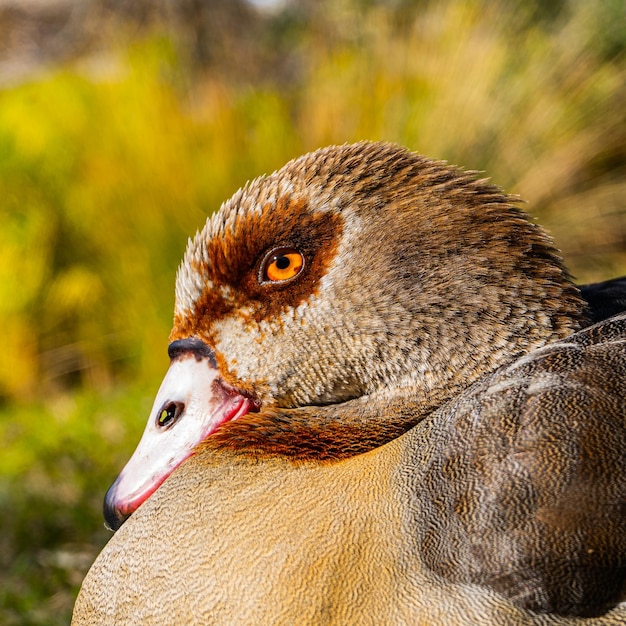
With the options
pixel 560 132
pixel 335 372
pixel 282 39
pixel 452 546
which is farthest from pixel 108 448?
pixel 282 39

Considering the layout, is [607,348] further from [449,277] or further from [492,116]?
[492,116]

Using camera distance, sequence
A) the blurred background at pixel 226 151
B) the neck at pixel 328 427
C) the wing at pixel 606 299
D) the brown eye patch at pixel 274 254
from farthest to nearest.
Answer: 1. the blurred background at pixel 226 151
2. the wing at pixel 606 299
3. the brown eye patch at pixel 274 254
4. the neck at pixel 328 427

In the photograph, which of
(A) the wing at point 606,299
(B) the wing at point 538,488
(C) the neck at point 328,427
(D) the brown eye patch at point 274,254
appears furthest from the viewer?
(A) the wing at point 606,299

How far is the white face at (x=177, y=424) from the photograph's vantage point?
2062 millimetres

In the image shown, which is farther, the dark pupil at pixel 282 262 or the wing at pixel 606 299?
the wing at pixel 606 299

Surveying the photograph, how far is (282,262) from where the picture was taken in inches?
78.5

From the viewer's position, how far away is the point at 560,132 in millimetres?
5844

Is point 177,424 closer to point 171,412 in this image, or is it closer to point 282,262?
point 171,412

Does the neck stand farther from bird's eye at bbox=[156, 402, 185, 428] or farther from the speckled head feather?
bird's eye at bbox=[156, 402, 185, 428]

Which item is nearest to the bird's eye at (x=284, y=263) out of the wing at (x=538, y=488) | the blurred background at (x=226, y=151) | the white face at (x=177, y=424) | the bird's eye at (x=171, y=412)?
the white face at (x=177, y=424)

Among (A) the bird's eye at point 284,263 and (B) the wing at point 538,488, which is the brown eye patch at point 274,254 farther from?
(B) the wing at point 538,488

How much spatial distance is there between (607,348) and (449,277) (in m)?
0.38

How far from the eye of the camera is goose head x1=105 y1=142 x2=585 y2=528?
1.87 metres

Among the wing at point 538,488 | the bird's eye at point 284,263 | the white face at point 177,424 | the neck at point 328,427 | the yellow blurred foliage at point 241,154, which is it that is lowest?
the wing at point 538,488
